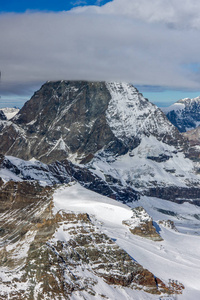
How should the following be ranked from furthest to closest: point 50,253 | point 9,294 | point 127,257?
1. point 127,257
2. point 50,253
3. point 9,294

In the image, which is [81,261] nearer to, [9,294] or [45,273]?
[45,273]

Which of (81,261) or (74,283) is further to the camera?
(81,261)

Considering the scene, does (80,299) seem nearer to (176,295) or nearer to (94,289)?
(94,289)

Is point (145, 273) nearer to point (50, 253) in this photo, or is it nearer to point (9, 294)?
point (50, 253)

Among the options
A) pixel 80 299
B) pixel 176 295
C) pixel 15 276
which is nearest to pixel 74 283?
pixel 80 299

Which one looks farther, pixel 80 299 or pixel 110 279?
pixel 110 279

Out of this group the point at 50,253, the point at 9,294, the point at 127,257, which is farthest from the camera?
the point at 127,257

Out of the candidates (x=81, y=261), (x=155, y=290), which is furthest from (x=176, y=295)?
(x=81, y=261)

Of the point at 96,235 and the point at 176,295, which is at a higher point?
the point at 96,235

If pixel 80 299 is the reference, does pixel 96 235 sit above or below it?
above
